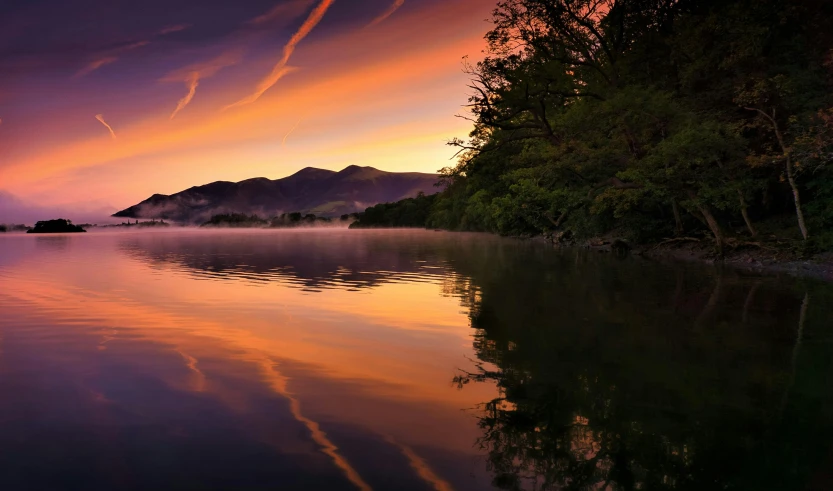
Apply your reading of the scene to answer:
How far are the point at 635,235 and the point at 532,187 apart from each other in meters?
10.0

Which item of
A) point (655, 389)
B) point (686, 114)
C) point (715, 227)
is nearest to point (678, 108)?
point (686, 114)

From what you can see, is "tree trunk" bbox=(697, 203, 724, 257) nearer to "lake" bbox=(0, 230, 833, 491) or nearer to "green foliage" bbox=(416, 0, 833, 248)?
"green foliage" bbox=(416, 0, 833, 248)

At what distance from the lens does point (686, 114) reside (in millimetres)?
33719

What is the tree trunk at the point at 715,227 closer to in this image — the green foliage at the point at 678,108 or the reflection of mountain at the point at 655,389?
the green foliage at the point at 678,108

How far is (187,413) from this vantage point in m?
7.46

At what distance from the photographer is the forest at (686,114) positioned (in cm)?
3089

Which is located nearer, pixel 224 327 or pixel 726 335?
pixel 726 335

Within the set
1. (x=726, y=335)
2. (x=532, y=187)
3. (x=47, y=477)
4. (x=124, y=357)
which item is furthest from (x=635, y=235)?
(x=47, y=477)

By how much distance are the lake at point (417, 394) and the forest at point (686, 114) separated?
1626 cm

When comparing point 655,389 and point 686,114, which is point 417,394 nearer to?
point 655,389

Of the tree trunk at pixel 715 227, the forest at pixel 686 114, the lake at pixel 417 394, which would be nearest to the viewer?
the lake at pixel 417 394

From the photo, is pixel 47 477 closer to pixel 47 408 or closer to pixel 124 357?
pixel 47 408

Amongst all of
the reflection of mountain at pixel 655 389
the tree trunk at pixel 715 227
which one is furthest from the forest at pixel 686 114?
the reflection of mountain at pixel 655 389

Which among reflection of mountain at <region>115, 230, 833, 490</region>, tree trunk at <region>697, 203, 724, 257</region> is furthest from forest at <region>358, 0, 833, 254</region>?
reflection of mountain at <region>115, 230, 833, 490</region>
